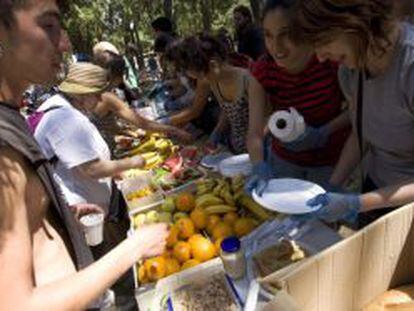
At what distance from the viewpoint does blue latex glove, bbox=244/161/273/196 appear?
1922 mm

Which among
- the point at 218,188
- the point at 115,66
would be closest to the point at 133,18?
the point at 115,66

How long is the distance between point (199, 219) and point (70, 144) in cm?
82

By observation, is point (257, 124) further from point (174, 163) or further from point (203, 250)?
point (174, 163)

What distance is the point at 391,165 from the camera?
1.74 meters

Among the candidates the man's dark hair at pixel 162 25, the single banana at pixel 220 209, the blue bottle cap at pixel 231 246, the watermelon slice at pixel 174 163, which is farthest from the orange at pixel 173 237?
the man's dark hair at pixel 162 25

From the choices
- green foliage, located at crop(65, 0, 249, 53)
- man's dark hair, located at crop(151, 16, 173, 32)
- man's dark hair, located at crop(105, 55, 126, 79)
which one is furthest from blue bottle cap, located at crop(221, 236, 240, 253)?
green foliage, located at crop(65, 0, 249, 53)

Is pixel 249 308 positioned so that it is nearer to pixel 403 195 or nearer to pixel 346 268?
pixel 346 268

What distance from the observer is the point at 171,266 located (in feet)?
6.64

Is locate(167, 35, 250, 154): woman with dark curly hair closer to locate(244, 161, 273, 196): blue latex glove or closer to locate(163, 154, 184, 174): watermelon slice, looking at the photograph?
locate(163, 154, 184, 174): watermelon slice

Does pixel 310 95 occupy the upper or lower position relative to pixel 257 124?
upper

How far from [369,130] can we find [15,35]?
1.29 metres

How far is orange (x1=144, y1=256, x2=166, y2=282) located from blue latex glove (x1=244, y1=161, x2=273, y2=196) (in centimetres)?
51

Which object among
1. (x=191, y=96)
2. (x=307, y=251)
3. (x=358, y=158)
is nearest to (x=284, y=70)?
(x=358, y=158)

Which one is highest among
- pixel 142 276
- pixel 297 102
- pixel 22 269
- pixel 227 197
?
pixel 22 269
